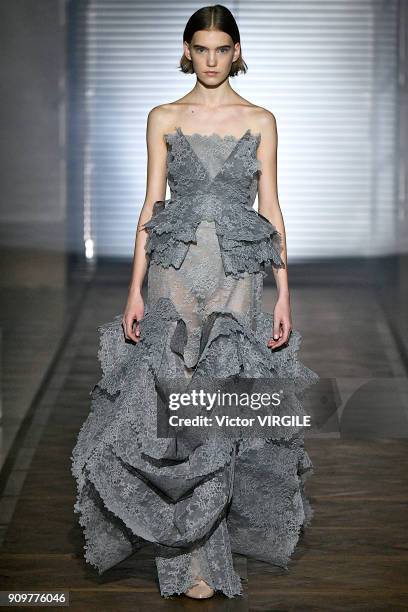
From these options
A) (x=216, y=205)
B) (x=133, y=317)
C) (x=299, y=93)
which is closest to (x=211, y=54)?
(x=216, y=205)

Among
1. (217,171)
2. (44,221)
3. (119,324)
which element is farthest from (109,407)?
(44,221)

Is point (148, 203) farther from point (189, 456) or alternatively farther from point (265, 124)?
point (189, 456)

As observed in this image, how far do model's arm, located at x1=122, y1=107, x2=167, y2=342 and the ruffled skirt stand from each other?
4 centimetres

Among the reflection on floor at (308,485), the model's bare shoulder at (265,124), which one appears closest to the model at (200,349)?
the model's bare shoulder at (265,124)

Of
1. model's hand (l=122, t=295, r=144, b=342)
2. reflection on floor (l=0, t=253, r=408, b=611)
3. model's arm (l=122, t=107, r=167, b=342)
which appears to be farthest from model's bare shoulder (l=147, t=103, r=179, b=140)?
reflection on floor (l=0, t=253, r=408, b=611)

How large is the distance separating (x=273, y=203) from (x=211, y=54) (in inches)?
17.5

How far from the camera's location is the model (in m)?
3.42

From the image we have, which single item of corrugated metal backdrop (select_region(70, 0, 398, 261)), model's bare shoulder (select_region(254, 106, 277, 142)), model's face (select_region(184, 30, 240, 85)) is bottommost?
model's bare shoulder (select_region(254, 106, 277, 142))

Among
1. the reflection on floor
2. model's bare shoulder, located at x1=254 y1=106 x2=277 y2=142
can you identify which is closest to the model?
model's bare shoulder, located at x1=254 y1=106 x2=277 y2=142

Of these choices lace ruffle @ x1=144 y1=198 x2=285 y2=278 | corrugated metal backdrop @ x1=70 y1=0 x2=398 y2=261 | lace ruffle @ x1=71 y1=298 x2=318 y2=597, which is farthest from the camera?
corrugated metal backdrop @ x1=70 y1=0 x2=398 y2=261

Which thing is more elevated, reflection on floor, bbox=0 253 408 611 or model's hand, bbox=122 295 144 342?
model's hand, bbox=122 295 144 342

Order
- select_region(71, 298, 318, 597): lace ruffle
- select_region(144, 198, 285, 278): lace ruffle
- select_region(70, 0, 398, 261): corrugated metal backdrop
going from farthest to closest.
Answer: select_region(70, 0, 398, 261): corrugated metal backdrop < select_region(144, 198, 285, 278): lace ruffle < select_region(71, 298, 318, 597): lace ruffle

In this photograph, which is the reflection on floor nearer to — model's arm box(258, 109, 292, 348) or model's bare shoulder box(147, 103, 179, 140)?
model's arm box(258, 109, 292, 348)

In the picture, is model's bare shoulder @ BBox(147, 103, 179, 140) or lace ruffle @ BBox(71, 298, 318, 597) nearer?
lace ruffle @ BBox(71, 298, 318, 597)
